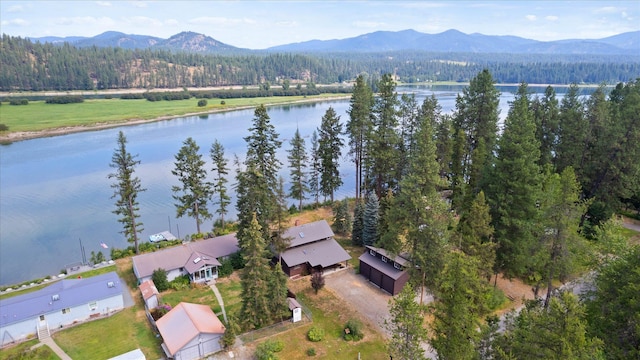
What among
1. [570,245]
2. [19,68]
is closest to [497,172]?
→ [570,245]

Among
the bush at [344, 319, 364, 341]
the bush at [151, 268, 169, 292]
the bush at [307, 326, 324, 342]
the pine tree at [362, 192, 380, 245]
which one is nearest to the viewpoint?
the bush at [307, 326, 324, 342]

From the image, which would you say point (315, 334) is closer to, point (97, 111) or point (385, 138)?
point (385, 138)

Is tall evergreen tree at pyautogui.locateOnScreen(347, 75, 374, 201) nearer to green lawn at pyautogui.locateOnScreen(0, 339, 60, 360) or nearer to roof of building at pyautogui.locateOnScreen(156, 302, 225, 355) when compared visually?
roof of building at pyautogui.locateOnScreen(156, 302, 225, 355)

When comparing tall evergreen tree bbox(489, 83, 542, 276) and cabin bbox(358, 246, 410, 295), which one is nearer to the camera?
tall evergreen tree bbox(489, 83, 542, 276)

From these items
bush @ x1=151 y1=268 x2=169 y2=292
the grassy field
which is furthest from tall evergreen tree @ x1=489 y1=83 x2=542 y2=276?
the grassy field

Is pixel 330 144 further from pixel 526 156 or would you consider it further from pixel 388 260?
pixel 526 156

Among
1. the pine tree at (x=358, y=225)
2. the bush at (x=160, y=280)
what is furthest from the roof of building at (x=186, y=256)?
the pine tree at (x=358, y=225)

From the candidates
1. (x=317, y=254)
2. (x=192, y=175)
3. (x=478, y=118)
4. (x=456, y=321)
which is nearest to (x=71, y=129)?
(x=192, y=175)
